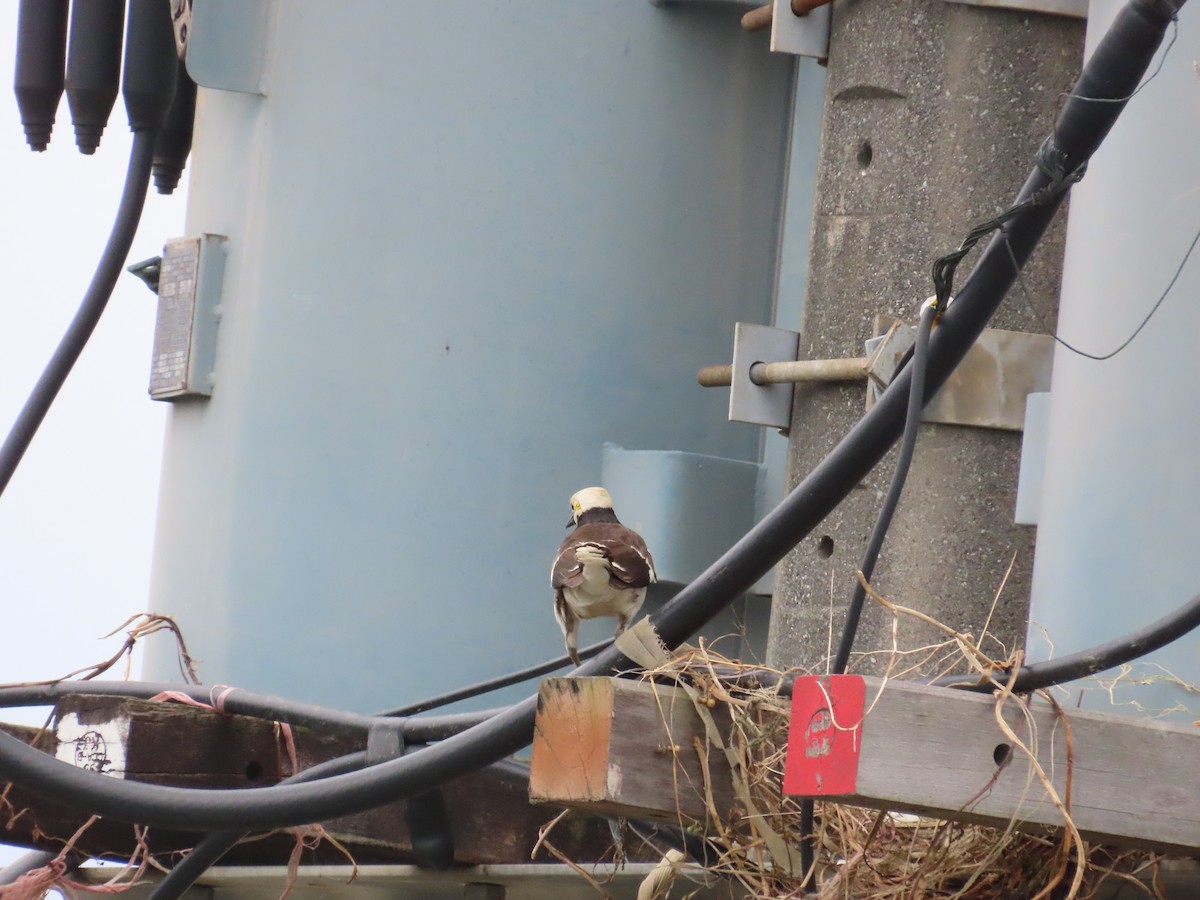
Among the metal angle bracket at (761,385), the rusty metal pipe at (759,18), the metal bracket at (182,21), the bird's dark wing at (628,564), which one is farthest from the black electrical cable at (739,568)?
the rusty metal pipe at (759,18)

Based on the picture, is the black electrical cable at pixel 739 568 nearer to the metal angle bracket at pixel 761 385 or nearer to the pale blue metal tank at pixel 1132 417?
the pale blue metal tank at pixel 1132 417

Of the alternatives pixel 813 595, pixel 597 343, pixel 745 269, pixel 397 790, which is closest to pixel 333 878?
pixel 397 790

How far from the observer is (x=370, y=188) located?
5.45 metres

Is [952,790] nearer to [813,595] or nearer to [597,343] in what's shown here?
[813,595]

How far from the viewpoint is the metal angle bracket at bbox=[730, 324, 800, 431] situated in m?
5.14

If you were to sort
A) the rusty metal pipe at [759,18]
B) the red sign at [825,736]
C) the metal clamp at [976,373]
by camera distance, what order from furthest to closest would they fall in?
the rusty metal pipe at [759,18] → the metal clamp at [976,373] → the red sign at [825,736]

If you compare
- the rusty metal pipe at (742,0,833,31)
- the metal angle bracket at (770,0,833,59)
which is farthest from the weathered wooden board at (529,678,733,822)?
the rusty metal pipe at (742,0,833,31)

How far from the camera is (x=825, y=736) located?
2.23m

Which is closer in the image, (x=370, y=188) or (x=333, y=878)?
(x=333, y=878)

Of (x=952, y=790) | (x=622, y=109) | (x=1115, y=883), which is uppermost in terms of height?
(x=622, y=109)

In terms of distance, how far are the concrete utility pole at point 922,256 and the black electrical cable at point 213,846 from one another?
1.62 m

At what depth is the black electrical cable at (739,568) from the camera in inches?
86.1

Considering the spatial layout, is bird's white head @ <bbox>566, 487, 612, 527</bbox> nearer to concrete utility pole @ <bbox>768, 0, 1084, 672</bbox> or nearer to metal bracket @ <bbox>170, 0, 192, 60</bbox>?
concrete utility pole @ <bbox>768, 0, 1084, 672</bbox>

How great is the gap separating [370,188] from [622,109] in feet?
2.75
